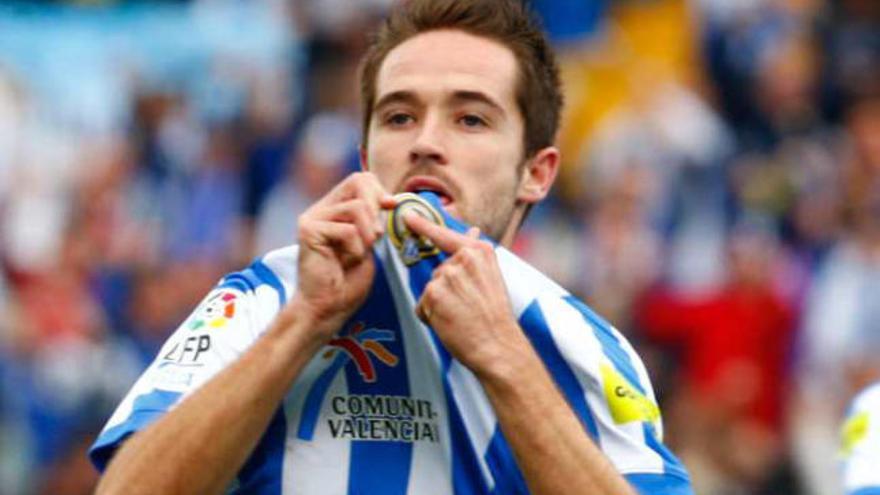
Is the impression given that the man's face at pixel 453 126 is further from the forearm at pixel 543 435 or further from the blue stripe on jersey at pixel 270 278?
the forearm at pixel 543 435

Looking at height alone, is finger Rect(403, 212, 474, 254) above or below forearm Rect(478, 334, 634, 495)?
above

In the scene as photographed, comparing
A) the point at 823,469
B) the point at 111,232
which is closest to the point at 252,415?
the point at 823,469

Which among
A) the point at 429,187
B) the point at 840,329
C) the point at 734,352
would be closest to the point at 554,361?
the point at 429,187

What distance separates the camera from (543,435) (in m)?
4.29

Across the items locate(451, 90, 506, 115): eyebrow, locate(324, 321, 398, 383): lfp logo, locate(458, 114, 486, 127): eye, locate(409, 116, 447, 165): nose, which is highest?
locate(451, 90, 506, 115): eyebrow

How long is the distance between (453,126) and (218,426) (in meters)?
1.01

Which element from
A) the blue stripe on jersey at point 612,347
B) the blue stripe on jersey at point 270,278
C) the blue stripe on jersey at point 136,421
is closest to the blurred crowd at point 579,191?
the blue stripe on jersey at point 612,347

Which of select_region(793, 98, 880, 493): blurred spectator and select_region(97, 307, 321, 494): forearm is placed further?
select_region(793, 98, 880, 493): blurred spectator

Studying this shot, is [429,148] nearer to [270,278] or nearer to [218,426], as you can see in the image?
[270,278]

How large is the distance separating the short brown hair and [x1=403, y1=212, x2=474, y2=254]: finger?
2.41 feet

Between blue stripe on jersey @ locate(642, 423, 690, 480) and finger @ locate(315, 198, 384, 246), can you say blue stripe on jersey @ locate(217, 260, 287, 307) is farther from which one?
blue stripe on jersey @ locate(642, 423, 690, 480)

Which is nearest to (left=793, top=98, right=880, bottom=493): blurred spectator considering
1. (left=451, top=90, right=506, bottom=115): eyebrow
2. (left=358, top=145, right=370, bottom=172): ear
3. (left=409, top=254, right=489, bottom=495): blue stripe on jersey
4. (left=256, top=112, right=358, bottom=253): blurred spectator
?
(left=256, top=112, right=358, bottom=253): blurred spectator

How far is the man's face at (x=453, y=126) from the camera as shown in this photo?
15.7 ft

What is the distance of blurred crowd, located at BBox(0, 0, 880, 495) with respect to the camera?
10.6m
